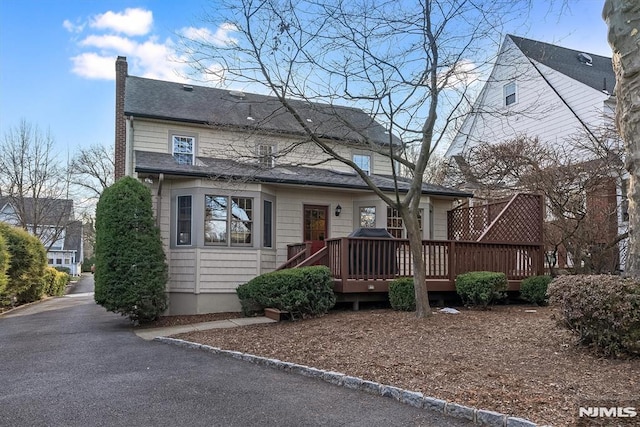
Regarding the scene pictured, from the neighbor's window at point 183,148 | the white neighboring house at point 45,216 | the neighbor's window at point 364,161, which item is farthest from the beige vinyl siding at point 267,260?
the white neighboring house at point 45,216

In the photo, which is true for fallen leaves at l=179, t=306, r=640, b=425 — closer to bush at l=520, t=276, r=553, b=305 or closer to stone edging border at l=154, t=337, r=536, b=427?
stone edging border at l=154, t=337, r=536, b=427

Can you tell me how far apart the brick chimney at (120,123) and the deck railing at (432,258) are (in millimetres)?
8671

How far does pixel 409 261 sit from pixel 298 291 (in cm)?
278

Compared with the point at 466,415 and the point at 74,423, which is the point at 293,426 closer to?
the point at 466,415

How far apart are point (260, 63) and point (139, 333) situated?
5.74 metres

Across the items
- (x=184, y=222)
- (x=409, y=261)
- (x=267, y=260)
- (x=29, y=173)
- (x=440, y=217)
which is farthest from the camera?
(x=29, y=173)

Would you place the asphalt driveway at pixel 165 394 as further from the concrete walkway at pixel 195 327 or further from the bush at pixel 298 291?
the bush at pixel 298 291

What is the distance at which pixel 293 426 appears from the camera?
12.8 feet

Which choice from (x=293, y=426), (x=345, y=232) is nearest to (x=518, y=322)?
(x=293, y=426)

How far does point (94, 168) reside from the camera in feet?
106

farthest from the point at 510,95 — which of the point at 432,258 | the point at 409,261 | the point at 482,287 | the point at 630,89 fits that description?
the point at 630,89

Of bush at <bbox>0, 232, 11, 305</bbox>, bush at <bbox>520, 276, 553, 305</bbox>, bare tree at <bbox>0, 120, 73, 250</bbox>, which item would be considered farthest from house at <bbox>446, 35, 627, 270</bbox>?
bare tree at <bbox>0, 120, 73, 250</bbox>

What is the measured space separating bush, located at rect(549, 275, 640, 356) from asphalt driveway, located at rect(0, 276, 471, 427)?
8.07 ft

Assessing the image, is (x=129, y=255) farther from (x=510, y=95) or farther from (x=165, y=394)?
(x=510, y=95)
